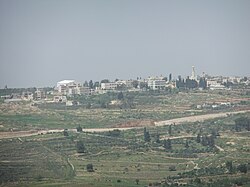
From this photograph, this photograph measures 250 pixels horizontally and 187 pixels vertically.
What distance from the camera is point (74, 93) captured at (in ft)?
121

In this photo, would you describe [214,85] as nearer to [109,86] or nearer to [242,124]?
[109,86]

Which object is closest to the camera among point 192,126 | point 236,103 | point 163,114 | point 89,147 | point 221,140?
point 89,147

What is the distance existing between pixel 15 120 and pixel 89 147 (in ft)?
20.5

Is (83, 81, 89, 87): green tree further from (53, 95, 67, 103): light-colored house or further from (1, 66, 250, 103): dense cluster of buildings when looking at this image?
(53, 95, 67, 103): light-colored house

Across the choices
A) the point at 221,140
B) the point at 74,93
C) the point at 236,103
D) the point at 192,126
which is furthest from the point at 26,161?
the point at 74,93

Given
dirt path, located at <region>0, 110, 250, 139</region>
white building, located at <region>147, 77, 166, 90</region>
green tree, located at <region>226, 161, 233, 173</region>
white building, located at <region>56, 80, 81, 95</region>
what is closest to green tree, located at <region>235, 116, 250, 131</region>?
dirt path, located at <region>0, 110, 250, 139</region>

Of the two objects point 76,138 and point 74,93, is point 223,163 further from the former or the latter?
point 74,93

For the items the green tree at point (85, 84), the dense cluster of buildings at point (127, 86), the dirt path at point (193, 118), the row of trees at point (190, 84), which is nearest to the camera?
the dirt path at point (193, 118)

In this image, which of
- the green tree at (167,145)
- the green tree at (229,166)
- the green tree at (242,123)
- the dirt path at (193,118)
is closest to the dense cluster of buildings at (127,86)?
the dirt path at (193,118)

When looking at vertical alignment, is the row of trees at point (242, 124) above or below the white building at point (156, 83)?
below

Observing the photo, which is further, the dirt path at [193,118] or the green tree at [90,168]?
the dirt path at [193,118]

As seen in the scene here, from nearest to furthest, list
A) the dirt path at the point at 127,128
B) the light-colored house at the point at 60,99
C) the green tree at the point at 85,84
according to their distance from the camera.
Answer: the dirt path at the point at 127,128 → the light-colored house at the point at 60,99 → the green tree at the point at 85,84

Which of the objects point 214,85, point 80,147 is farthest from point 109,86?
point 80,147

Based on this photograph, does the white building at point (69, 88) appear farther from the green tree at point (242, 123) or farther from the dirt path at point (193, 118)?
the green tree at point (242, 123)
